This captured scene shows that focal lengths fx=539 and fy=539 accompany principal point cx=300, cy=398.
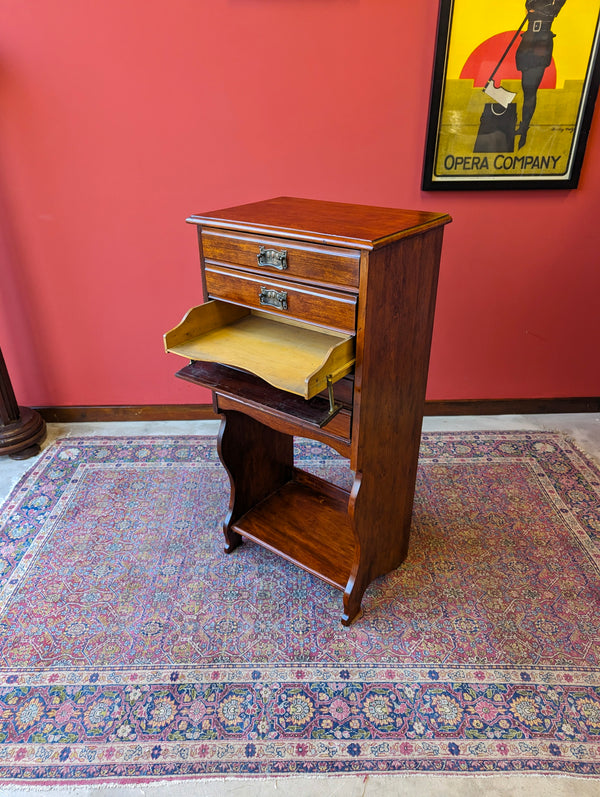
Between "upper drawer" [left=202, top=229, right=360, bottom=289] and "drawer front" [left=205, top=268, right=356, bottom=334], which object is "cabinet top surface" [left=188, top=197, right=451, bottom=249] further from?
"drawer front" [left=205, top=268, right=356, bottom=334]

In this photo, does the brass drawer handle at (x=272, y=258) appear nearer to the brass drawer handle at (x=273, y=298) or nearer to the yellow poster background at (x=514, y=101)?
the brass drawer handle at (x=273, y=298)

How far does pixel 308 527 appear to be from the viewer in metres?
2.12

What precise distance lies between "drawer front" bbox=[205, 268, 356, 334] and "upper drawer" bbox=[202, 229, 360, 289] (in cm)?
3

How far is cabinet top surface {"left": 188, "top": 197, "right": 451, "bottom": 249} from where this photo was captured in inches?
53.7

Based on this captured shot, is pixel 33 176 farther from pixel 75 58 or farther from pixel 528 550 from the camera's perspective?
pixel 528 550

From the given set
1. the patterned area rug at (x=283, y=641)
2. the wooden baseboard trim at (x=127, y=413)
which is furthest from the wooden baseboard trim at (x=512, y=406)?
the wooden baseboard trim at (x=127, y=413)

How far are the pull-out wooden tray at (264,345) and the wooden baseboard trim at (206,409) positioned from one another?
4.39 ft

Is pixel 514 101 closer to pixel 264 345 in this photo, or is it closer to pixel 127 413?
pixel 264 345

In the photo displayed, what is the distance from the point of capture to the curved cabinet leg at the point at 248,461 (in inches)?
78.9

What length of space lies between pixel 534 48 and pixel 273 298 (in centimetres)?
183

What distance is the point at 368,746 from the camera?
1516 mm

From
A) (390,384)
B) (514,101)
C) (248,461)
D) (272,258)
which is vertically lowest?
(248,461)

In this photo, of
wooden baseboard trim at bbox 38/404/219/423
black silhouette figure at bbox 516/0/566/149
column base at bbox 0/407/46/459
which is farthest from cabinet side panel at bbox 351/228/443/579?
column base at bbox 0/407/46/459

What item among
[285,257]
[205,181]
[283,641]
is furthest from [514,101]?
[283,641]
